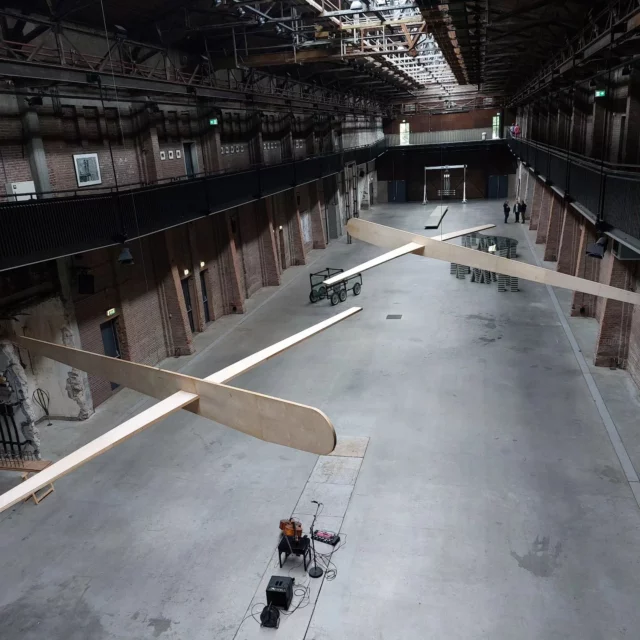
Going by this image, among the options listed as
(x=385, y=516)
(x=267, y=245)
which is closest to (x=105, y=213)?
(x=385, y=516)

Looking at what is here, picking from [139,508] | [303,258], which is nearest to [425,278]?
[303,258]

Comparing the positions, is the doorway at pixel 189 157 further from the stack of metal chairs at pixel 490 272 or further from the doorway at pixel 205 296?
the stack of metal chairs at pixel 490 272

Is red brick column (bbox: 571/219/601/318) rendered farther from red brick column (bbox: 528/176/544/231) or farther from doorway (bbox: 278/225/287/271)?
red brick column (bbox: 528/176/544/231)

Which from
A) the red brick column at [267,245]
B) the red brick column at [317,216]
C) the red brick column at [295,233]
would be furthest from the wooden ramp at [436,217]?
the red brick column at [267,245]

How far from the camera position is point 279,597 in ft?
26.0

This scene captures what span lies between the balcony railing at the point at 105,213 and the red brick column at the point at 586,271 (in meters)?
11.1

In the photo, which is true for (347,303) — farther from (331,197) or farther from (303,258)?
(331,197)

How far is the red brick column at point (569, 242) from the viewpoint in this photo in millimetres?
21016

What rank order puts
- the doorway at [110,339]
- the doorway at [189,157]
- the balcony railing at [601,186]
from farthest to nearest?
1. the doorway at [189,157]
2. the doorway at [110,339]
3. the balcony railing at [601,186]

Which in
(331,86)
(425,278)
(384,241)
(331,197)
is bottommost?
(425,278)

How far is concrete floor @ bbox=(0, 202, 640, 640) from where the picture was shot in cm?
789

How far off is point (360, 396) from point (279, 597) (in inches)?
283

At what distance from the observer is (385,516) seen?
9891 mm

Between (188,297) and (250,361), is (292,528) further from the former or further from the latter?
(188,297)
